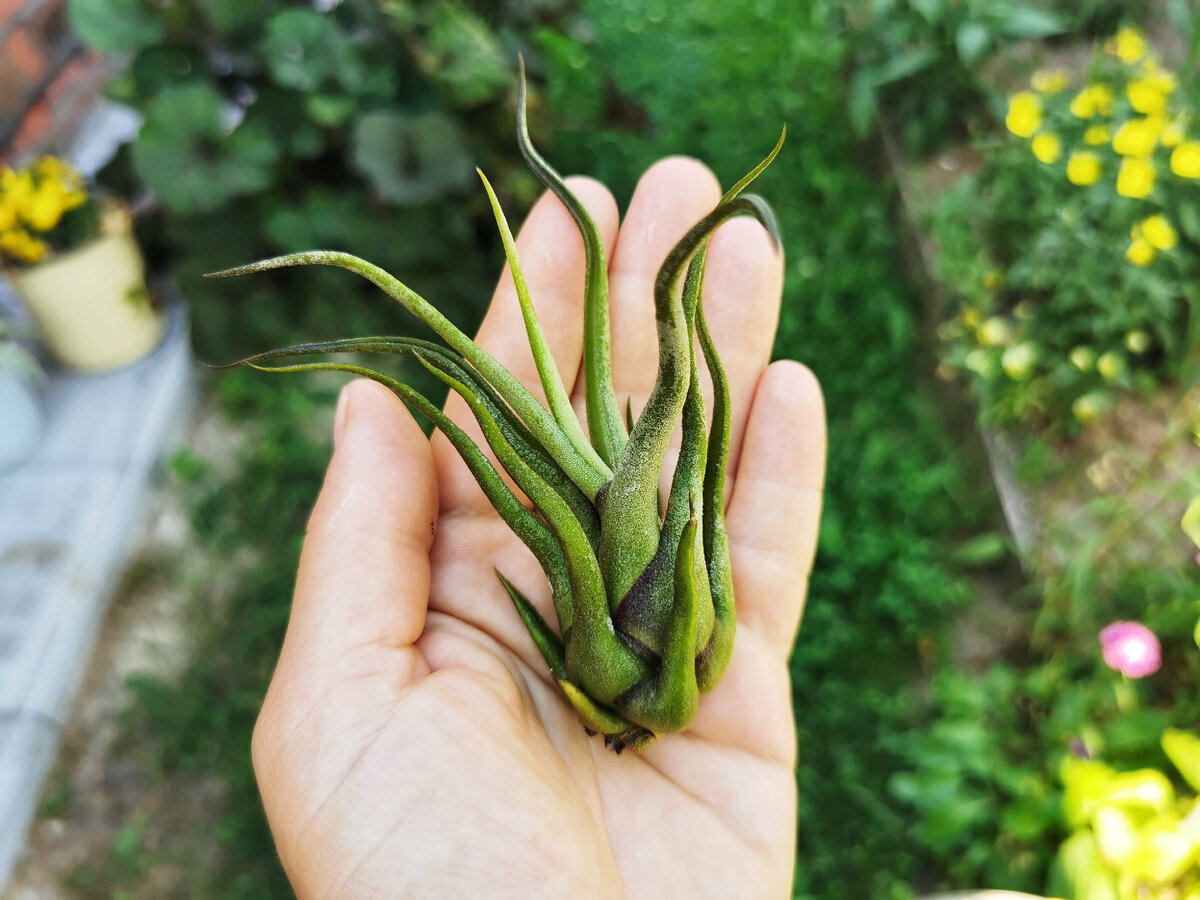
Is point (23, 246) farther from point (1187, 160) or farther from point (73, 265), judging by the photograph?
point (1187, 160)

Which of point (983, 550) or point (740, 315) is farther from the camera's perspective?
point (983, 550)

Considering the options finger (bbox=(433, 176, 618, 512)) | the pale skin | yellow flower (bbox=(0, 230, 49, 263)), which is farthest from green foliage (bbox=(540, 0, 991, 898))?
yellow flower (bbox=(0, 230, 49, 263))

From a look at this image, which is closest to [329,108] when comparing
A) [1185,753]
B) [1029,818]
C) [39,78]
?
[39,78]

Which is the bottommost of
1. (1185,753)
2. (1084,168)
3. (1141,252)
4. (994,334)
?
(1185,753)

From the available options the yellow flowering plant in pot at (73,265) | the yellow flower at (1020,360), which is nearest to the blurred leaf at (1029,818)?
the yellow flower at (1020,360)

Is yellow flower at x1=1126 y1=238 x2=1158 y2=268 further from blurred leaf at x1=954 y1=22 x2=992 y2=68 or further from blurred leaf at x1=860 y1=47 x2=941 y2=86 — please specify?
blurred leaf at x1=860 y1=47 x2=941 y2=86

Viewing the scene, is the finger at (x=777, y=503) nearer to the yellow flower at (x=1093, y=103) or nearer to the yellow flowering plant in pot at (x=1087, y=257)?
the yellow flowering plant in pot at (x=1087, y=257)

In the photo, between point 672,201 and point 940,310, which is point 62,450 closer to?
point 672,201
